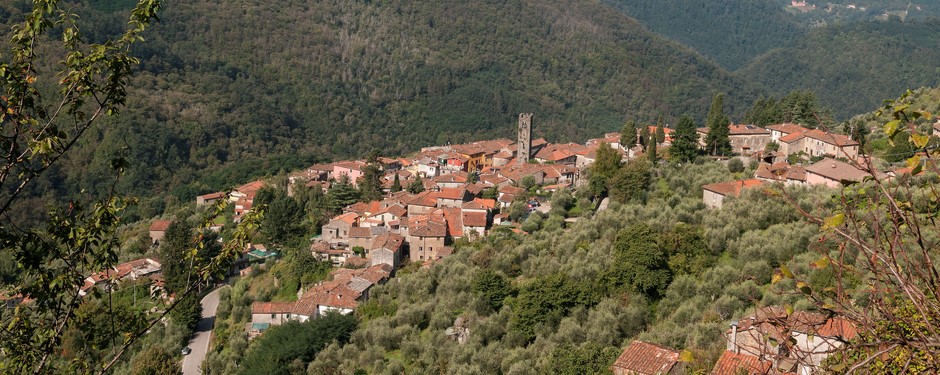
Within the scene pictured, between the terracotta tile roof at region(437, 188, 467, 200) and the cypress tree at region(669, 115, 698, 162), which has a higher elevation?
the cypress tree at region(669, 115, 698, 162)

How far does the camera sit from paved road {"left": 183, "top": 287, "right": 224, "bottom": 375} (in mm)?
27459

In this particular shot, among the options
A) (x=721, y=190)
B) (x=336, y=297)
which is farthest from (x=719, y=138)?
(x=336, y=297)

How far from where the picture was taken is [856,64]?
5989 inches

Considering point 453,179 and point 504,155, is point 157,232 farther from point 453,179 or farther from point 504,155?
point 504,155

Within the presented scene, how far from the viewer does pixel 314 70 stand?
117 meters

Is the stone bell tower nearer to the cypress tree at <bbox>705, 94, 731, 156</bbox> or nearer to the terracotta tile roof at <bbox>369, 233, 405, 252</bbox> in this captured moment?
the cypress tree at <bbox>705, 94, 731, 156</bbox>

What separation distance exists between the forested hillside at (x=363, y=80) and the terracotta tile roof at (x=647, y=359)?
59538mm

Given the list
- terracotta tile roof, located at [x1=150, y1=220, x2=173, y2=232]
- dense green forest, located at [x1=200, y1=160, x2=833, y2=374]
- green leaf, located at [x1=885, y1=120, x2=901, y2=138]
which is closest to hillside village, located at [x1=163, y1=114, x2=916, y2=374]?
dense green forest, located at [x1=200, y1=160, x2=833, y2=374]

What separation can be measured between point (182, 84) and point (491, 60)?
5099 cm

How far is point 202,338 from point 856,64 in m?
156

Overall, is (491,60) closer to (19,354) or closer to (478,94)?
(478,94)

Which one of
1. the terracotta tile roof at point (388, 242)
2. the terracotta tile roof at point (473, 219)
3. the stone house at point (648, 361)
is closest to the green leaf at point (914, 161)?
the stone house at point (648, 361)

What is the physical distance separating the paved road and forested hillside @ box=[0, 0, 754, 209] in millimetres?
36504

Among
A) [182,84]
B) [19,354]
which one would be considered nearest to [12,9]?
[182,84]
